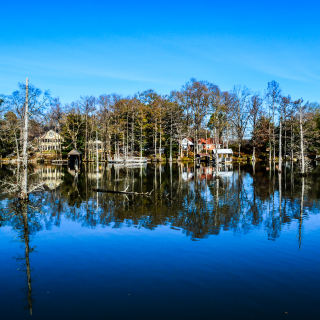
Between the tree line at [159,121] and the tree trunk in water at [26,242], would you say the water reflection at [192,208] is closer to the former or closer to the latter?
the tree trunk in water at [26,242]

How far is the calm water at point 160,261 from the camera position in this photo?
7262 millimetres

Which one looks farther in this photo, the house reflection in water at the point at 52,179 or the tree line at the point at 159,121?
the tree line at the point at 159,121

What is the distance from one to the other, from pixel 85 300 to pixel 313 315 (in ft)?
18.1

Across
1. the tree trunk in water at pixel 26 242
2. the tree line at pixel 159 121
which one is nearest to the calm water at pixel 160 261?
the tree trunk in water at pixel 26 242

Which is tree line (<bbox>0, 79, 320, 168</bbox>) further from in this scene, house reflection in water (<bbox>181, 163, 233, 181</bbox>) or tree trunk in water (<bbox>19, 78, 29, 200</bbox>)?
tree trunk in water (<bbox>19, 78, 29, 200</bbox>)

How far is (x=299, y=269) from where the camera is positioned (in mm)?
9359

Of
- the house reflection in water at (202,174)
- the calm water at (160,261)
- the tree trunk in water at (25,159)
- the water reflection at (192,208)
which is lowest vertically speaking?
the calm water at (160,261)

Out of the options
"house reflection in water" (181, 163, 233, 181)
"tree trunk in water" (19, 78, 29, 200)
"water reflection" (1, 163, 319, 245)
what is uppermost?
"tree trunk in water" (19, 78, 29, 200)

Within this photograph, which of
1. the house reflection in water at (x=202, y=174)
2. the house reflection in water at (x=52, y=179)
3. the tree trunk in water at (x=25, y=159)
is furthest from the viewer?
the house reflection in water at (x=202, y=174)

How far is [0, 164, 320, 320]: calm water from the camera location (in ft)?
23.8

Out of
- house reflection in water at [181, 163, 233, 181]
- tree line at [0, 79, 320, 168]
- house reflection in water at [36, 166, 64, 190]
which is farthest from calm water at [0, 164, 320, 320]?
tree line at [0, 79, 320, 168]

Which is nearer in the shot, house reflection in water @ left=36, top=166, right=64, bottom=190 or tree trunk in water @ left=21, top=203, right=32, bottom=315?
tree trunk in water @ left=21, top=203, right=32, bottom=315

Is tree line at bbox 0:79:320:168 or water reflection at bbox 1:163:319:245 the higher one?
tree line at bbox 0:79:320:168

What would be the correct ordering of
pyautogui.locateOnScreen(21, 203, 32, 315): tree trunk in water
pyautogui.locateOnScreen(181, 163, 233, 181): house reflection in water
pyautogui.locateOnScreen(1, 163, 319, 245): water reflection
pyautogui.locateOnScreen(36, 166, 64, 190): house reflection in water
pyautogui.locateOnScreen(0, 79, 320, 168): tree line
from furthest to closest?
pyautogui.locateOnScreen(0, 79, 320, 168): tree line, pyautogui.locateOnScreen(181, 163, 233, 181): house reflection in water, pyautogui.locateOnScreen(36, 166, 64, 190): house reflection in water, pyautogui.locateOnScreen(1, 163, 319, 245): water reflection, pyautogui.locateOnScreen(21, 203, 32, 315): tree trunk in water
